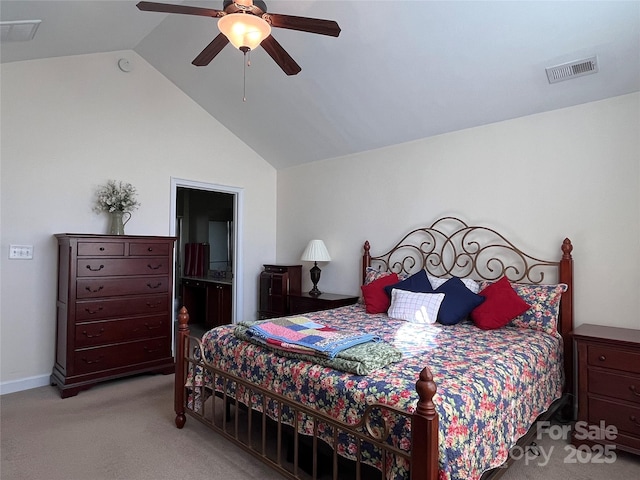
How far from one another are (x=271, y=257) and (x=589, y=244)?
385 cm

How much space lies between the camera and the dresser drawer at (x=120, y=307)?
3475 mm

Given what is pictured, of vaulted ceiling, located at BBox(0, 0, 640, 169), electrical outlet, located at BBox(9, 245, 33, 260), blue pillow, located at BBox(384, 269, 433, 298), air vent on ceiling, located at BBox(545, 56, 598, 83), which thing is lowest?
blue pillow, located at BBox(384, 269, 433, 298)

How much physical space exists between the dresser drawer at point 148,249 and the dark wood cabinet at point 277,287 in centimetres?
149

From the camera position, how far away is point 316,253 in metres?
4.61

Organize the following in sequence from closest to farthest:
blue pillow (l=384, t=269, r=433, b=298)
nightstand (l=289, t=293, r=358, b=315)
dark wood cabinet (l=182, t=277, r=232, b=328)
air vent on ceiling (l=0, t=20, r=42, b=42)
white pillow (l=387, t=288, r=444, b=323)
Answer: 1. air vent on ceiling (l=0, t=20, r=42, b=42)
2. white pillow (l=387, t=288, r=444, b=323)
3. blue pillow (l=384, t=269, r=433, b=298)
4. nightstand (l=289, t=293, r=358, b=315)
5. dark wood cabinet (l=182, t=277, r=232, b=328)

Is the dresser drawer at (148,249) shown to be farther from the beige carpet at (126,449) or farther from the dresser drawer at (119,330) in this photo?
the beige carpet at (126,449)

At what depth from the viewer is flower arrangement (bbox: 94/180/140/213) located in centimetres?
385

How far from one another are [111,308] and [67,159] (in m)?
1.53

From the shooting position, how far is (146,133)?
4.34m

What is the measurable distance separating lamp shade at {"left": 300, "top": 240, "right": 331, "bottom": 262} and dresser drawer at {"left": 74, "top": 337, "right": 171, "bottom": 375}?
1766 mm

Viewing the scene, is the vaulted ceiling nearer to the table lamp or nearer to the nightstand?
the table lamp

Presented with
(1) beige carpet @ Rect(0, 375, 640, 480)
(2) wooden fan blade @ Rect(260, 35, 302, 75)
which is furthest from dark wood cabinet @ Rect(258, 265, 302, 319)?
(2) wooden fan blade @ Rect(260, 35, 302, 75)

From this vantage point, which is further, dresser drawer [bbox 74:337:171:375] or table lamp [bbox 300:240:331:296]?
table lamp [bbox 300:240:331:296]

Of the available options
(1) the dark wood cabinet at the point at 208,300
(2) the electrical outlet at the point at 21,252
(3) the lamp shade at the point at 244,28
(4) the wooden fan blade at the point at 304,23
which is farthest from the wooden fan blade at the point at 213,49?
(1) the dark wood cabinet at the point at 208,300
